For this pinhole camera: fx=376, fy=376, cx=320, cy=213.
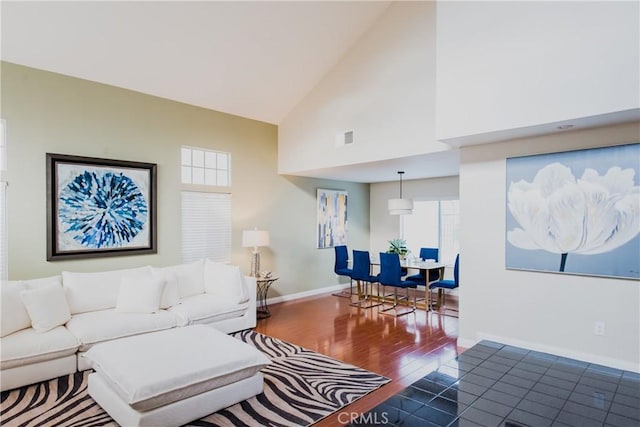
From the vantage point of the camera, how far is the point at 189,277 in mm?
4945

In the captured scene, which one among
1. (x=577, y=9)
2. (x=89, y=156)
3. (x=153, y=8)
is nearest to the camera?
(x=577, y=9)

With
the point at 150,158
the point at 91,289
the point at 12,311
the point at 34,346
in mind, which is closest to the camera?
the point at 34,346

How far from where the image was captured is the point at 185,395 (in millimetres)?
2682

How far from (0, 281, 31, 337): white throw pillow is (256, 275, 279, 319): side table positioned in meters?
2.77

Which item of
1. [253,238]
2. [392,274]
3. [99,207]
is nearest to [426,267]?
[392,274]

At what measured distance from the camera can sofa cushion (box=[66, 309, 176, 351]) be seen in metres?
3.58

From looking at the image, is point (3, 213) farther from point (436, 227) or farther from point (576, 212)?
point (436, 227)

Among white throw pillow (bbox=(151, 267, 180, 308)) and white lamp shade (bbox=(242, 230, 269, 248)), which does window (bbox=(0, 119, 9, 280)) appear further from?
white lamp shade (bbox=(242, 230, 269, 248))

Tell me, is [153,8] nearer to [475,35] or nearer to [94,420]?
[475,35]

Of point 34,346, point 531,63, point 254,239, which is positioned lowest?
point 34,346

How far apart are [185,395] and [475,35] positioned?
159 inches

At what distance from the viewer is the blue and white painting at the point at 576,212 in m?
3.34

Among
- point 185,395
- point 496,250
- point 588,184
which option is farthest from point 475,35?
point 185,395

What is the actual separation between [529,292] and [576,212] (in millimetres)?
926
